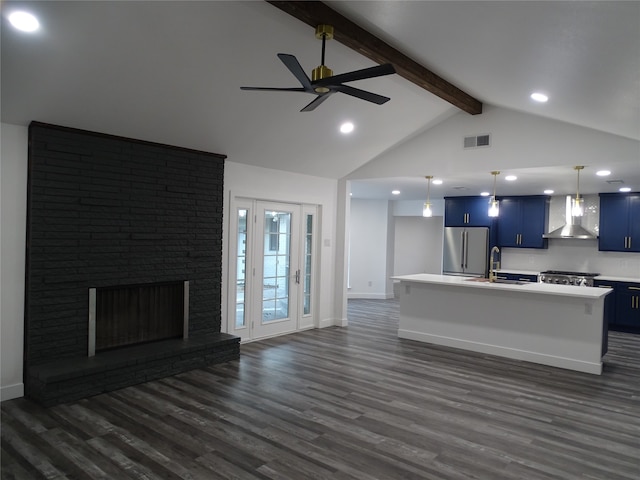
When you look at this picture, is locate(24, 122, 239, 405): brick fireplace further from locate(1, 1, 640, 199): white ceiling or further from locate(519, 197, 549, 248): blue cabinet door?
locate(519, 197, 549, 248): blue cabinet door

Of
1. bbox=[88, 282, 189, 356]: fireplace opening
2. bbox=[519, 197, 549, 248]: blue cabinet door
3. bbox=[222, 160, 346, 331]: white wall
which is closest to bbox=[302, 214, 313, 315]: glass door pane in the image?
bbox=[222, 160, 346, 331]: white wall

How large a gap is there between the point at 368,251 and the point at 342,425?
24.3 feet

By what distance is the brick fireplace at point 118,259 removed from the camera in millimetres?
4109

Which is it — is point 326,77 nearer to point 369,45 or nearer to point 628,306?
point 369,45

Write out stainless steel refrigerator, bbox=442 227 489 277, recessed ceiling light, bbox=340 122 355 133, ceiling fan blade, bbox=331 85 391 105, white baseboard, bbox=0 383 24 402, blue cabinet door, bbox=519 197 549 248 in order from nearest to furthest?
ceiling fan blade, bbox=331 85 391 105, white baseboard, bbox=0 383 24 402, recessed ceiling light, bbox=340 122 355 133, blue cabinet door, bbox=519 197 549 248, stainless steel refrigerator, bbox=442 227 489 277

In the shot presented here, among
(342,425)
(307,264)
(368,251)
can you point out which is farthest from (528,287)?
(368,251)

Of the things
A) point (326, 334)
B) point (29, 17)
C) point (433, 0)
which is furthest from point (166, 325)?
point (433, 0)

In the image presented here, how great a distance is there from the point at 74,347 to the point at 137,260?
1.05 meters

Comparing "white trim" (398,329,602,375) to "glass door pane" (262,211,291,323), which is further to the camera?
"glass door pane" (262,211,291,323)

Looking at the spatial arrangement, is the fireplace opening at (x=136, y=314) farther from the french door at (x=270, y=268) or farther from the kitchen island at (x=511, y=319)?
the kitchen island at (x=511, y=319)

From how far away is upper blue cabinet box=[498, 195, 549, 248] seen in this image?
8.66 metres

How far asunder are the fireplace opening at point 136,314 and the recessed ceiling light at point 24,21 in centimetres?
246

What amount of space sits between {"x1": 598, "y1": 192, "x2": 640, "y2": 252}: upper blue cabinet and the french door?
528 centimetres

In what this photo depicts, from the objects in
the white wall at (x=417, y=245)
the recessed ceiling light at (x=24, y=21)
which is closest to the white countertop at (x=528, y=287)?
the white wall at (x=417, y=245)
